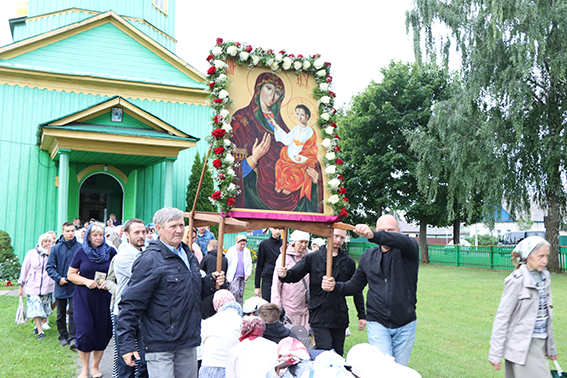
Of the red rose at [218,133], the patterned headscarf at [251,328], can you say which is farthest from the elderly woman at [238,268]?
the patterned headscarf at [251,328]

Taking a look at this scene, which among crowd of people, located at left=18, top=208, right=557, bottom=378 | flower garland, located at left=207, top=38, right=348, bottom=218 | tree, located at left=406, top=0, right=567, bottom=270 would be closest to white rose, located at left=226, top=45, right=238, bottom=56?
flower garland, located at left=207, top=38, right=348, bottom=218

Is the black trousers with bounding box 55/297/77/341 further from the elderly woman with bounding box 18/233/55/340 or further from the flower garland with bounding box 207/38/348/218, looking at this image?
the flower garland with bounding box 207/38/348/218

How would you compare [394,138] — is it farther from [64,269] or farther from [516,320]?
[516,320]

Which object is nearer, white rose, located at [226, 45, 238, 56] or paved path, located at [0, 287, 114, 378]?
white rose, located at [226, 45, 238, 56]

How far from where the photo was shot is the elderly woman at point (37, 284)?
8.51m

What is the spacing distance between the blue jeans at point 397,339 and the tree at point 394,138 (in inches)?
1009

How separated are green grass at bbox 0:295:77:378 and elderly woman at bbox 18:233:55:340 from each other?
34 centimetres

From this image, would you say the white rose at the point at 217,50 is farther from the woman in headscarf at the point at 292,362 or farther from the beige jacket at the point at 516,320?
the beige jacket at the point at 516,320

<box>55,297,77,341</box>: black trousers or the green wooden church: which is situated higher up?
the green wooden church

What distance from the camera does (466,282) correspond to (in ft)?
61.7

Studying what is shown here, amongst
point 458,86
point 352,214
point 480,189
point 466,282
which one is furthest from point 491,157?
point 352,214

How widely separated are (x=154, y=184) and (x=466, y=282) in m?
13.3

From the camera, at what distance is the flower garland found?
498 cm

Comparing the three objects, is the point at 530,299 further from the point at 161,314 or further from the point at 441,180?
the point at 441,180
